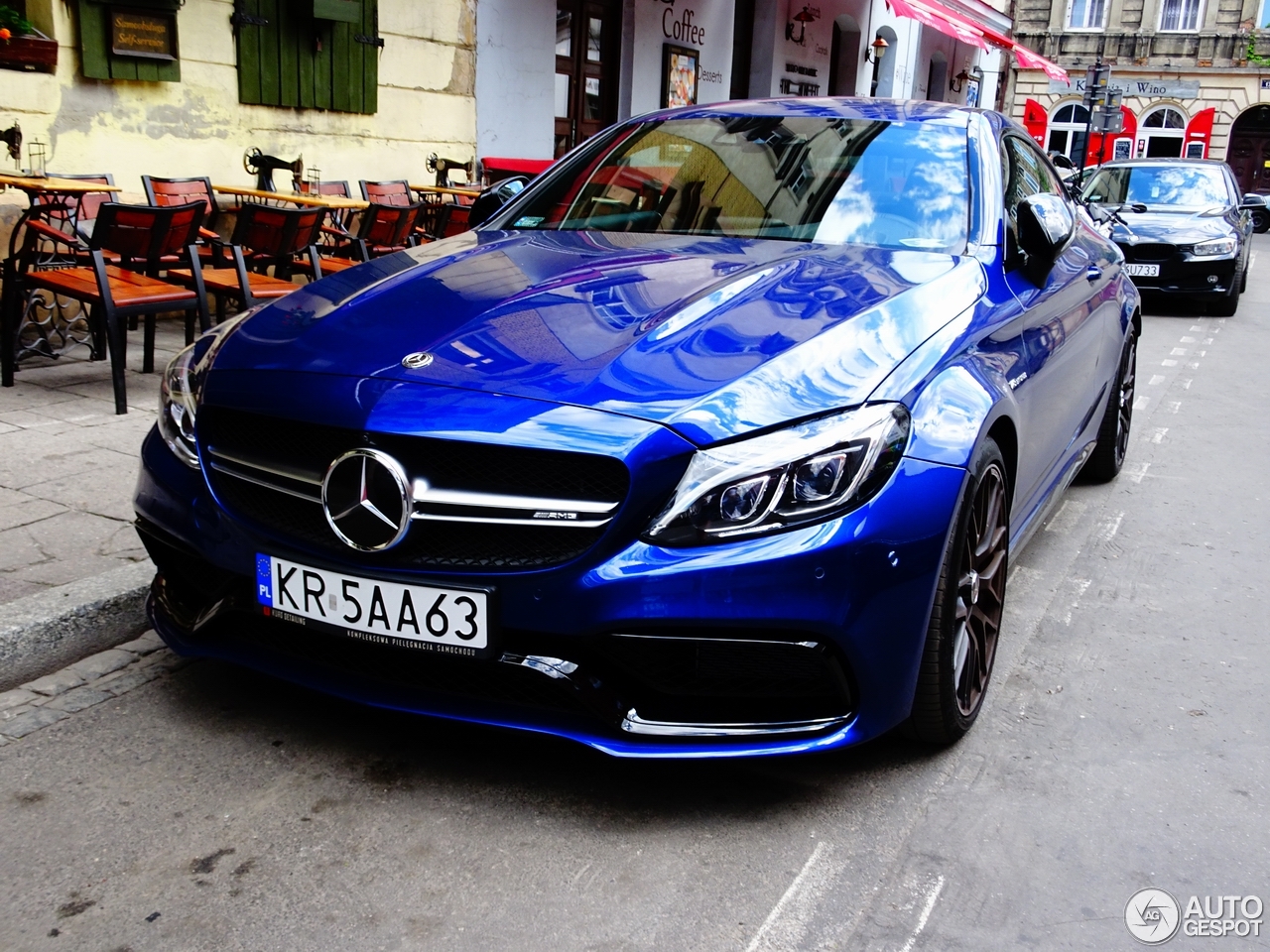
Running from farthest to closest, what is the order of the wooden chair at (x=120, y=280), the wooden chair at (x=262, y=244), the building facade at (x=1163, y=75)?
1. the building facade at (x=1163, y=75)
2. the wooden chair at (x=262, y=244)
3. the wooden chair at (x=120, y=280)

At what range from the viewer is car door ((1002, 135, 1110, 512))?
11.4 ft

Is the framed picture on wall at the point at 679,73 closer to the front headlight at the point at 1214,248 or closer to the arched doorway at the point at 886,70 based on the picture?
the front headlight at the point at 1214,248

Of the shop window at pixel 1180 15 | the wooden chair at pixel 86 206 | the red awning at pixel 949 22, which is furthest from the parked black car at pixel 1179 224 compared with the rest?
the shop window at pixel 1180 15

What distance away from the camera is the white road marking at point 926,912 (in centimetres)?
221

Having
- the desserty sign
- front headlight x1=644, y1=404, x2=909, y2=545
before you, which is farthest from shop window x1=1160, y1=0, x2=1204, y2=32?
front headlight x1=644, y1=404, x2=909, y2=545

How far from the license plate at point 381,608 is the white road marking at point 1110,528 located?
3.18 m

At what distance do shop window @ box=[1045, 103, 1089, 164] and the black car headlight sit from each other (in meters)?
49.8

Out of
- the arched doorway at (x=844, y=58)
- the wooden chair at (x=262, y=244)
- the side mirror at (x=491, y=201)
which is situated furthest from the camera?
the arched doorway at (x=844, y=58)

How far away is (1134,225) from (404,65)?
7.37 m

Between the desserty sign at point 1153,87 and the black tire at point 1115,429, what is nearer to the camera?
the black tire at point 1115,429

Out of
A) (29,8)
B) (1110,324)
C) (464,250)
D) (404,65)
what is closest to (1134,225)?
(404,65)

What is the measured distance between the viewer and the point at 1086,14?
47.5 m

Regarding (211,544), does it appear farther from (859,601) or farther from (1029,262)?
(1029,262)

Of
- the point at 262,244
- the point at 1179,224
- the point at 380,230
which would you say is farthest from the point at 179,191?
the point at 1179,224
